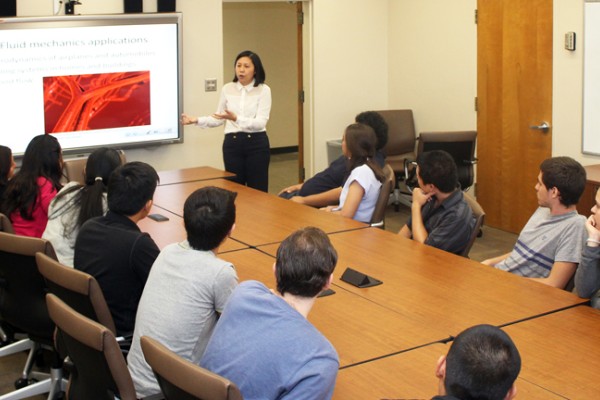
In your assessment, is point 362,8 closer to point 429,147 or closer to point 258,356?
point 429,147

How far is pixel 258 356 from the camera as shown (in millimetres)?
2221

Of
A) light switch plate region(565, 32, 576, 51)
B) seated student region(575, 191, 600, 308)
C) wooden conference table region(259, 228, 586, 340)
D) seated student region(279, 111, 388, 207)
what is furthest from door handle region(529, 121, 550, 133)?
seated student region(575, 191, 600, 308)

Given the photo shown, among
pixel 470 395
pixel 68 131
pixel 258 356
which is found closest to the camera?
pixel 470 395

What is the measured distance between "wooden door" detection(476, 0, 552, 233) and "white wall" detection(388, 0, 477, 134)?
18 centimetres

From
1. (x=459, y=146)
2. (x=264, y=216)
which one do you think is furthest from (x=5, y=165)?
(x=459, y=146)

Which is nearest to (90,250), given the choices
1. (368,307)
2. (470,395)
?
(368,307)

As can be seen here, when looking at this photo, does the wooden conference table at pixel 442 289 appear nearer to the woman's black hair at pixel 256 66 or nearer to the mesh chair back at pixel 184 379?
the mesh chair back at pixel 184 379

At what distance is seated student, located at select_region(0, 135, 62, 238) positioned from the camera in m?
4.67

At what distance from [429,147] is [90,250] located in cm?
440

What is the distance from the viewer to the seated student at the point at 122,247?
3.40 metres

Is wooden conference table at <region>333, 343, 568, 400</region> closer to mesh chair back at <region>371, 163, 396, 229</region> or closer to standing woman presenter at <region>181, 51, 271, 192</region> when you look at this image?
mesh chair back at <region>371, 163, 396, 229</region>

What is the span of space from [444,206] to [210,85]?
4128 mm

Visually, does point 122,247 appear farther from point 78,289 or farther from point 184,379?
Result: point 184,379

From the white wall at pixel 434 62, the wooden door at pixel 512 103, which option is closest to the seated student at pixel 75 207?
the wooden door at pixel 512 103
